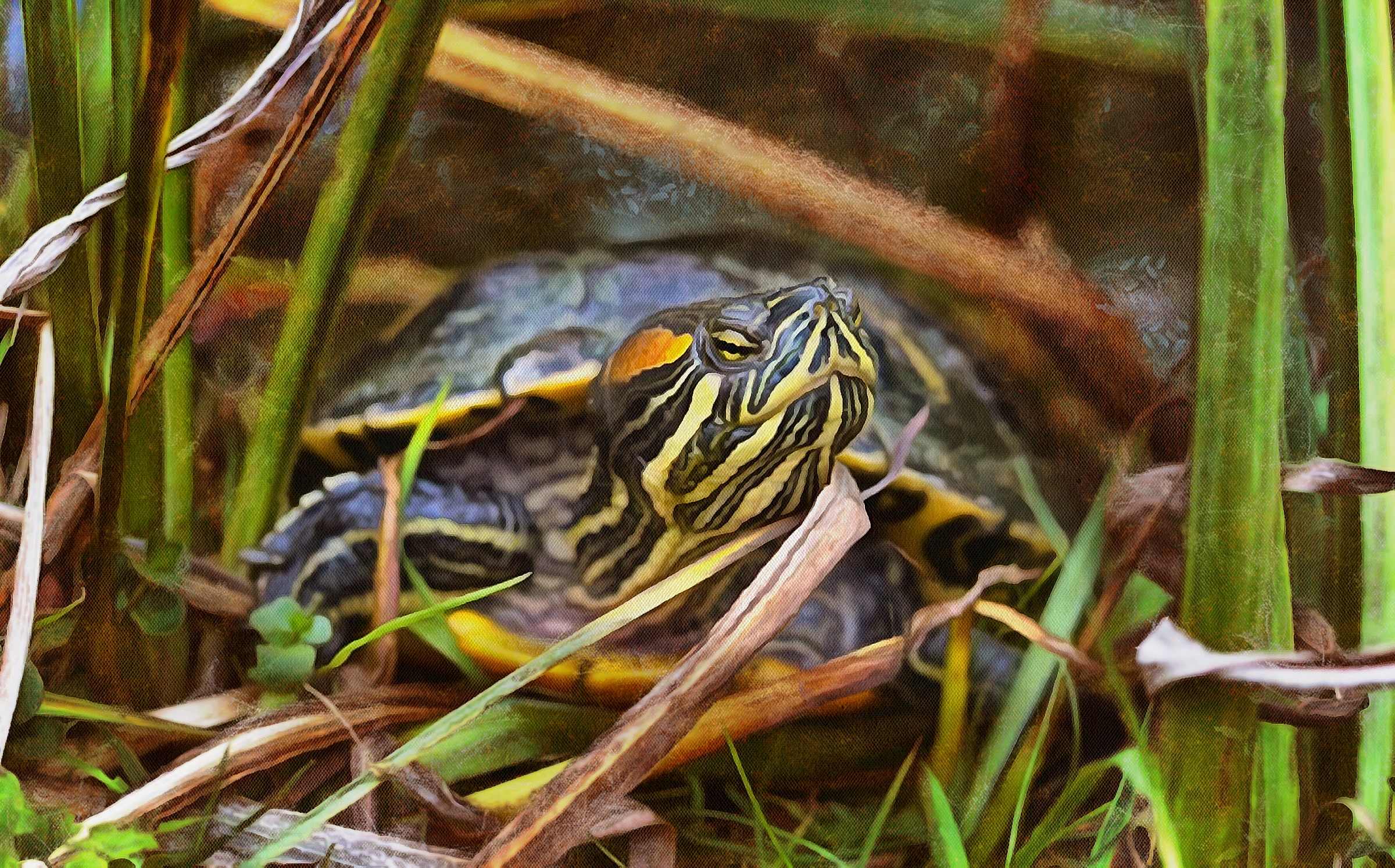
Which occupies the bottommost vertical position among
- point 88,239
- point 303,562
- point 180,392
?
point 303,562

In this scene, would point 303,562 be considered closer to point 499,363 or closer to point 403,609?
point 403,609

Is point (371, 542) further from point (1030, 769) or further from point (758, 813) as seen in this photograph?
point (1030, 769)

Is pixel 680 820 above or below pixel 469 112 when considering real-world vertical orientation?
below

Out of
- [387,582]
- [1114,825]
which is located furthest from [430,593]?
[1114,825]

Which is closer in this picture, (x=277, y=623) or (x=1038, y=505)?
(x=277, y=623)

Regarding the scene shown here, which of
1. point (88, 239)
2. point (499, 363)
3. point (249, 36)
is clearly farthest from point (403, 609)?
point (249, 36)

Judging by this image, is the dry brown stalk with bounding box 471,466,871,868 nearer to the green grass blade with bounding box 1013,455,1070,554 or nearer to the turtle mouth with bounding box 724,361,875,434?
the turtle mouth with bounding box 724,361,875,434

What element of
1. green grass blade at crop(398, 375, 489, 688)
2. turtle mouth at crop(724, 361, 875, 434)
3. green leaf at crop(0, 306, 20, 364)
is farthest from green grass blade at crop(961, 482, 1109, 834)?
green leaf at crop(0, 306, 20, 364)
